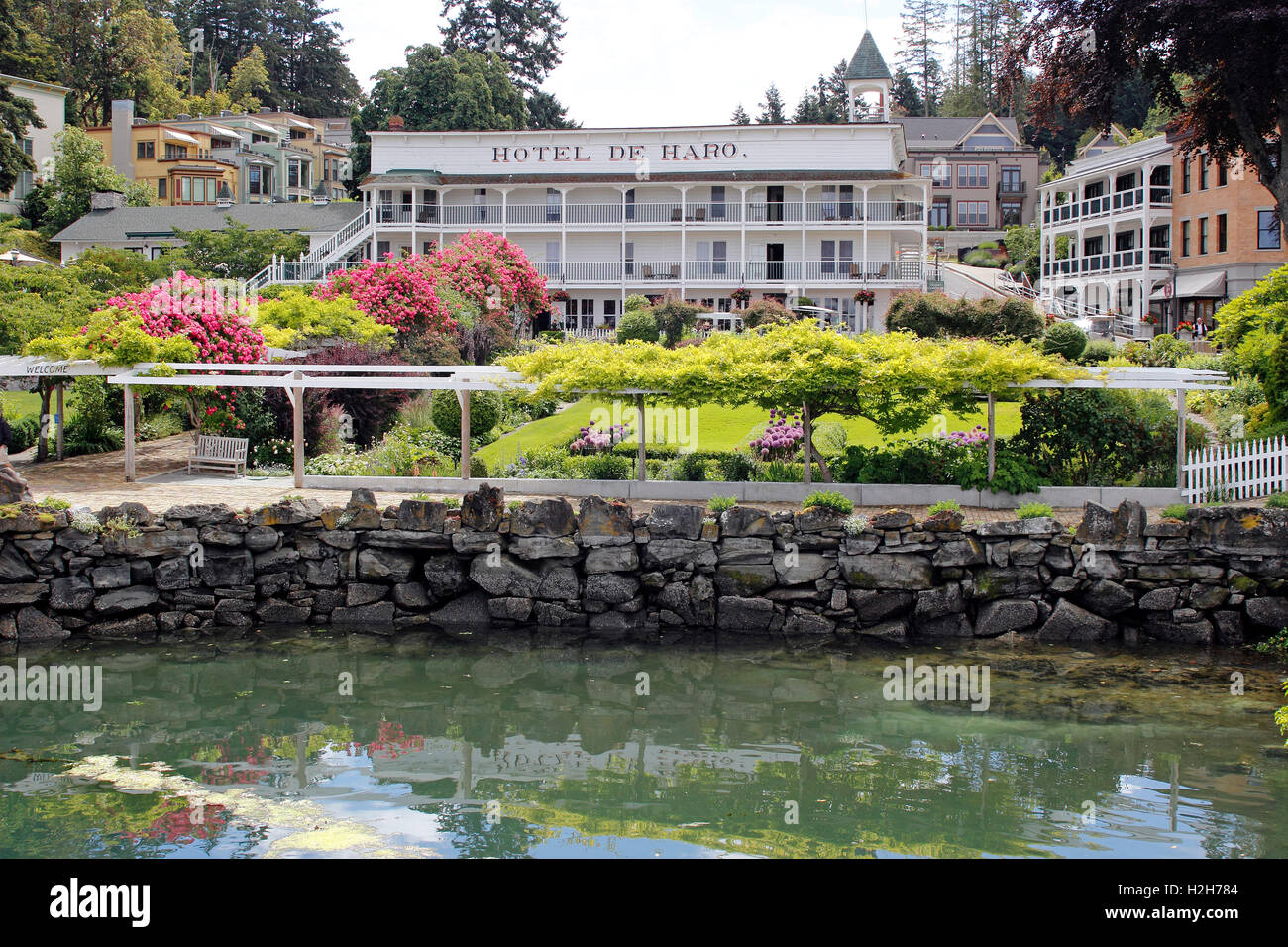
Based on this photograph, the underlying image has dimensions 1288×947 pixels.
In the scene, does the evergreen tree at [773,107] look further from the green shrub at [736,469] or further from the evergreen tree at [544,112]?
the green shrub at [736,469]

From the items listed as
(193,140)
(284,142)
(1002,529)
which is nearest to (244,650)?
(1002,529)

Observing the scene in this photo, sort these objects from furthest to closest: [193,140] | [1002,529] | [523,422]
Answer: [193,140] < [523,422] < [1002,529]

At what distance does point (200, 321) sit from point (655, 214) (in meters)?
28.9

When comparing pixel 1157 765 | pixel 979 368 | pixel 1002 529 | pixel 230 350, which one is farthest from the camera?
pixel 230 350

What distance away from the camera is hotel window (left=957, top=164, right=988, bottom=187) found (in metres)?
75.1

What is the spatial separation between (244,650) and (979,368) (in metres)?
11.6

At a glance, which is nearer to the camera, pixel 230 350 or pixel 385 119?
pixel 230 350

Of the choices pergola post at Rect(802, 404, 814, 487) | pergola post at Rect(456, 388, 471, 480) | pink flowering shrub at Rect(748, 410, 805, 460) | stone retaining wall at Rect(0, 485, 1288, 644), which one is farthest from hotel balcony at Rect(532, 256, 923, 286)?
stone retaining wall at Rect(0, 485, 1288, 644)

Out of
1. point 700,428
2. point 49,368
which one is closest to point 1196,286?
point 700,428

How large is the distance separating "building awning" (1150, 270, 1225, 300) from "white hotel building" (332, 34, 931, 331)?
9476 millimetres

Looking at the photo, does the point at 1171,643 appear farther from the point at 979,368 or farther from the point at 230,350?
the point at 230,350

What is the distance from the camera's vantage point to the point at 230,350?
22938 mm

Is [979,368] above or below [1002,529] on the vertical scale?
above

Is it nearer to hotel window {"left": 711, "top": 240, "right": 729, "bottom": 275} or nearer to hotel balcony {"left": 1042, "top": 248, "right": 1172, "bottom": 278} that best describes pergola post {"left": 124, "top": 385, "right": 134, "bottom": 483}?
hotel window {"left": 711, "top": 240, "right": 729, "bottom": 275}
